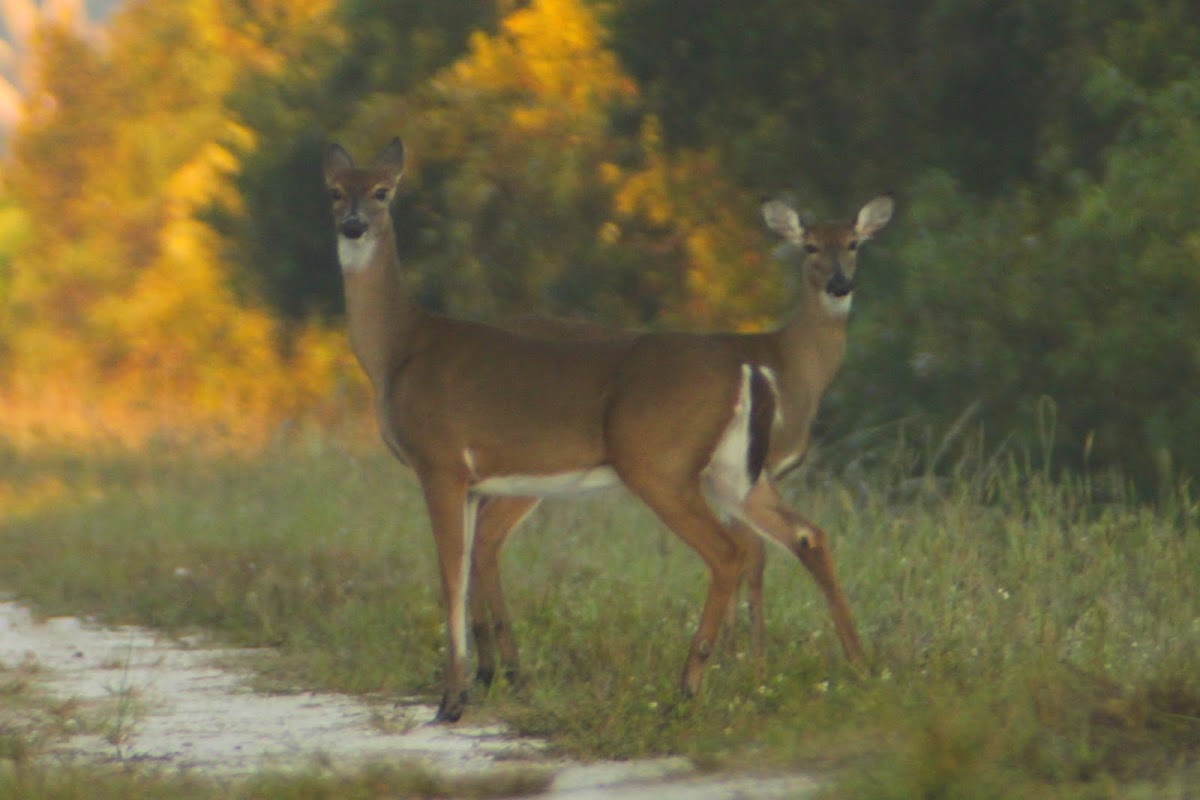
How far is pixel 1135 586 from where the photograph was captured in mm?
9117

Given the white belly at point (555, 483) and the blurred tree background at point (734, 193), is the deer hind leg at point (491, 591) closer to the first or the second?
the white belly at point (555, 483)

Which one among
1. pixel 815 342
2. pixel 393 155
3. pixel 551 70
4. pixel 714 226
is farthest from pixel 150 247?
pixel 815 342

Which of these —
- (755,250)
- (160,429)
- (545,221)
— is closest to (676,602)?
(755,250)

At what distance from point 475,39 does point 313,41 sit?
11.5 ft

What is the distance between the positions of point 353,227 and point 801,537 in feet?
6.59

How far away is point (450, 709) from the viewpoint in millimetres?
7352

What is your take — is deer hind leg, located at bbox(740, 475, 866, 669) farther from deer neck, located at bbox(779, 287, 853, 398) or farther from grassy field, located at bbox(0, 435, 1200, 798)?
deer neck, located at bbox(779, 287, 853, 398)

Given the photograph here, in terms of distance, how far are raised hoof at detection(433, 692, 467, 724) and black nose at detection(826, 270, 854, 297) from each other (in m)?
2.88

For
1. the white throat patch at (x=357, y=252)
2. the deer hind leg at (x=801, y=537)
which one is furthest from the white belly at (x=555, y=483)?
the white throat patch at (x=357, y=252)

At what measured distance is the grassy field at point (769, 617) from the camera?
6.05m

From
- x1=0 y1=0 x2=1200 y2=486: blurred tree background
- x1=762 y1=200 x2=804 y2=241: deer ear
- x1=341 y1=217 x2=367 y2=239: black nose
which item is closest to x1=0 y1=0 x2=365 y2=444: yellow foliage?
x1=0 y1=0 x2=1200 y2=486: blurred tree background

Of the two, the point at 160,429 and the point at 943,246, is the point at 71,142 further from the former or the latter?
the point at 943,246

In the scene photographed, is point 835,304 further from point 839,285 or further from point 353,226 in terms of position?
point 353,226

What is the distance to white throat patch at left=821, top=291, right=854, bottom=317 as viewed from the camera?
9367 millimetres
